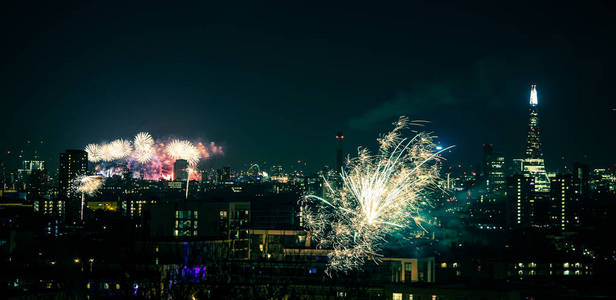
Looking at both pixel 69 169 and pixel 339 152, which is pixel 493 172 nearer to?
pixel 339 152

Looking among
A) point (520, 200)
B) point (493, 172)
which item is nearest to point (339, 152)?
point (520, 200)

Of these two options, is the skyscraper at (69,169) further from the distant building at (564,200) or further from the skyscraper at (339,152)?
the distant building at (564,200)

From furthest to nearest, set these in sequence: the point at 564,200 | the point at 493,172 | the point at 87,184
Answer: the point at 493,172, the point at 564,200, the point at 87,184

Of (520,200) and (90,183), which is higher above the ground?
(90,183)

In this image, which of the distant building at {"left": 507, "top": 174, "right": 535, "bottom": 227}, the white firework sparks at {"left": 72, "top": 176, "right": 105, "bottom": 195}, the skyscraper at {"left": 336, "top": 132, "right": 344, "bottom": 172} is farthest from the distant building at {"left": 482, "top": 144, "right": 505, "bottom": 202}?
the white firework sparks at {"left": 72, "top": 176, "right": 105, "bottom": 195}

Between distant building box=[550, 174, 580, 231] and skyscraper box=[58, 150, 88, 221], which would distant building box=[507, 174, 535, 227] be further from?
skyscraper box=[58, 150, 88, 221]

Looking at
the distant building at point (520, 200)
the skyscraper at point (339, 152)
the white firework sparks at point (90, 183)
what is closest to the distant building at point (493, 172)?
the distant building at point (520, 200)

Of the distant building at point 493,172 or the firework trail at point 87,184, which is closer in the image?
the firework trail at point 87,184

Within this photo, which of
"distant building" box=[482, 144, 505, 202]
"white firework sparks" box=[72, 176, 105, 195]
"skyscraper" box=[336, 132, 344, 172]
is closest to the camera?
"white firework sparks" box=[72, 176, 105, 195]

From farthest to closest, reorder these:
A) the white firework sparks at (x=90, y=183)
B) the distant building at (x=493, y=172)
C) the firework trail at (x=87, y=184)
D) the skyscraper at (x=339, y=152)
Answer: the distant building at (x=493, y=172) < the skyscraper at (x=339, y=152) < the firework trail at (x=87, y=184) < the white firework sparks at (x=90, y=183)

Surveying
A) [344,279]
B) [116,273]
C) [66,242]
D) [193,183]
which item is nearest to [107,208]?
[193,183]

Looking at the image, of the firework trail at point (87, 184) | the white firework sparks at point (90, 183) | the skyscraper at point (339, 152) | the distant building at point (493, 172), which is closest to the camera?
the white firework sparks at point (90, 183)
